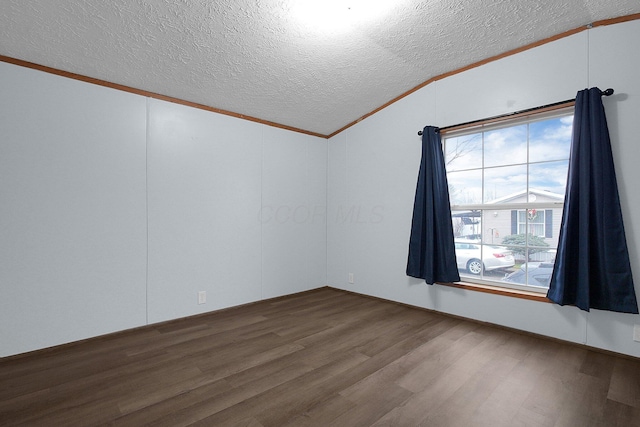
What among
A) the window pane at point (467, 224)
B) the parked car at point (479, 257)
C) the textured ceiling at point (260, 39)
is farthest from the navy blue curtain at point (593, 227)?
the textured ceiling at point (260, 39)

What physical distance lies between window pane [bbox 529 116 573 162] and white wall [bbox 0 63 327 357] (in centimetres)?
280

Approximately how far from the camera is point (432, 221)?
10.3ft

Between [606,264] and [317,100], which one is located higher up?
[317,100]

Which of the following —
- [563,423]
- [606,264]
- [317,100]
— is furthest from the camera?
[317,100]

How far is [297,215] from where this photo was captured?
410cm

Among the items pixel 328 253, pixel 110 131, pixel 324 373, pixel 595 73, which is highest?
pixel 595 73

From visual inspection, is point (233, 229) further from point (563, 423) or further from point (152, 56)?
point (563, 423)

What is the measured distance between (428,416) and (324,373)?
2.32 feet

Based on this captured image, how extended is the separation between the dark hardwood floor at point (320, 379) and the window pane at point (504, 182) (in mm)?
1308

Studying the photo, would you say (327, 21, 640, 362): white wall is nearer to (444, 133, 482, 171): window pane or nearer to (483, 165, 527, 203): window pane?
(444, 133, 482, 171): window pane

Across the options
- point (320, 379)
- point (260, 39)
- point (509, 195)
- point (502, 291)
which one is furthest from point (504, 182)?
point (260, 39)

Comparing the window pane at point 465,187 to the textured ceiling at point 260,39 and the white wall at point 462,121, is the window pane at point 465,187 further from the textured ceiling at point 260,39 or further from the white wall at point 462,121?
the textured ceiling at point 260,39

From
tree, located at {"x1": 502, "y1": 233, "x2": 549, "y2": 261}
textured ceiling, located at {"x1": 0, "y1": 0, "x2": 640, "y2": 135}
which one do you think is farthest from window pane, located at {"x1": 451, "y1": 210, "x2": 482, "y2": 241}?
textured ceiling, located at {"x1": 0, "y1": 0, "x2": 640, "y2": 135}

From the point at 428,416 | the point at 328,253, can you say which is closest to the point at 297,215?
the point at 328,253
